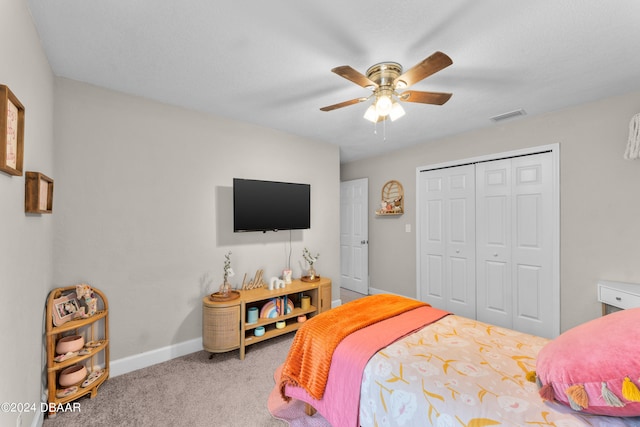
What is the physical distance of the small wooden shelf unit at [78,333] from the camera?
1.81 meters

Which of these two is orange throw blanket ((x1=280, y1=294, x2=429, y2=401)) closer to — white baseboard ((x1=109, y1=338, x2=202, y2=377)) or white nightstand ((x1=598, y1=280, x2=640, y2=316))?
white baseboard ((x1=109, y1=338, x2=202, y2=377))

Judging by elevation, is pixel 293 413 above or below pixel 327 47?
below

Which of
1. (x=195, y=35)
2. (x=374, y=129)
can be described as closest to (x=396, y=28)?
(x=195, y=35)

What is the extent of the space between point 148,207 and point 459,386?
266 cm

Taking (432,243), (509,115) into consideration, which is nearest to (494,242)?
(432,243)

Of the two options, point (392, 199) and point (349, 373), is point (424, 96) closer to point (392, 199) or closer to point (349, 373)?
point (349, 373)

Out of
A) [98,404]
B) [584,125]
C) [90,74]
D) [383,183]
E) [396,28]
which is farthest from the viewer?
[383,183]

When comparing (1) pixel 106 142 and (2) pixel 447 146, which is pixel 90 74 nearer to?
(1) pixel 106 142

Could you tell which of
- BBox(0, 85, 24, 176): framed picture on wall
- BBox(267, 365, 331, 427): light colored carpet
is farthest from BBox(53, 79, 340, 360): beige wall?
BBox(267, 365, 331, 427): light colored carpet

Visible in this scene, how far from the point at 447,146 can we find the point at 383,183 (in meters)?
1.14

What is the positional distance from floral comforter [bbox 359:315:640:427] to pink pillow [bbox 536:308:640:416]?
88 mm

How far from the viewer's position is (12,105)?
4.00ft

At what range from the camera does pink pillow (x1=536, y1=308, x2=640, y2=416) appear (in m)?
0.91

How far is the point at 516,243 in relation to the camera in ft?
10.2
